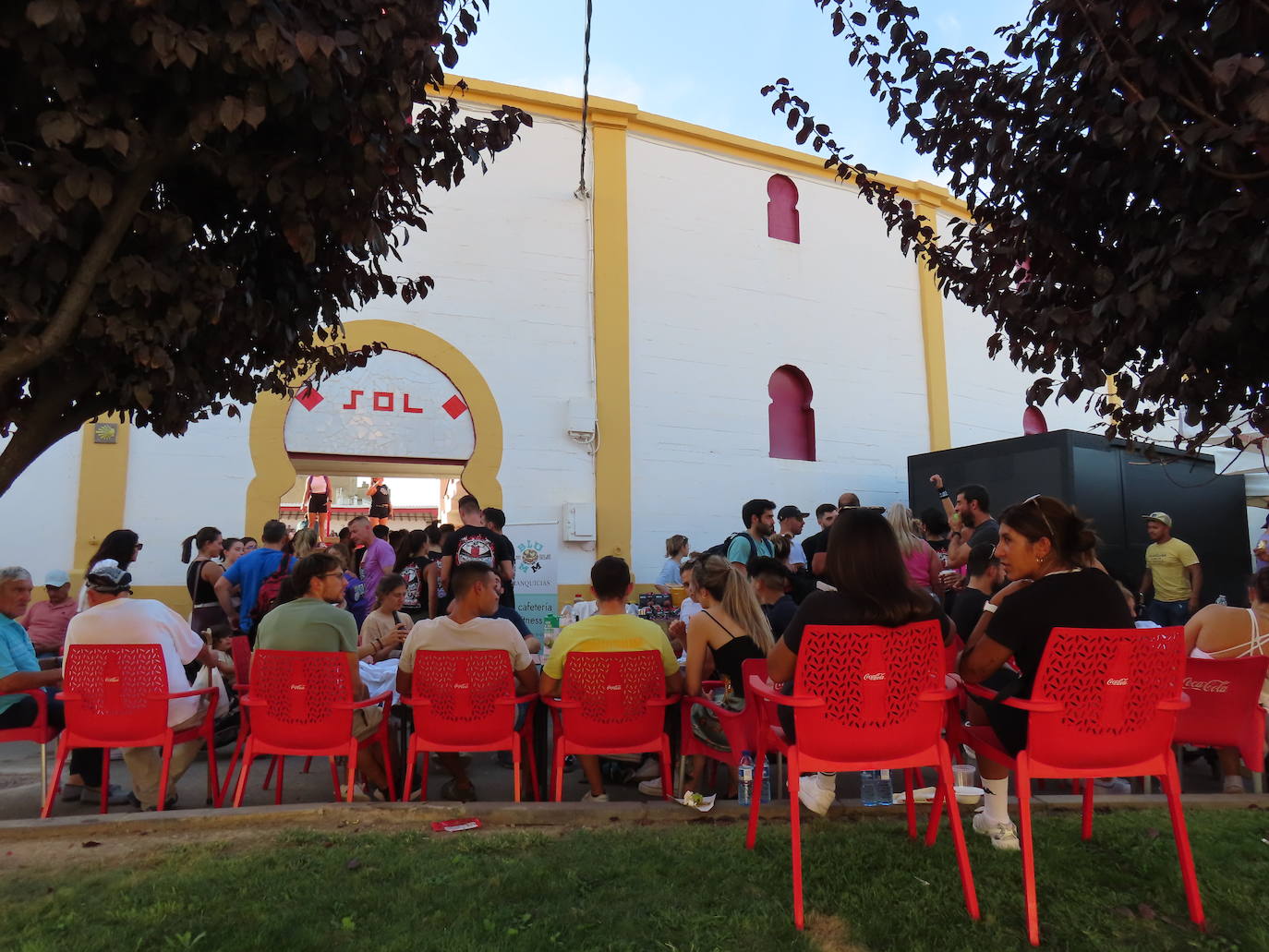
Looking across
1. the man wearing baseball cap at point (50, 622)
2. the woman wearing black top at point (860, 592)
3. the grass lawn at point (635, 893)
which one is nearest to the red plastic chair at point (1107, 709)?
the grass lawn at point (635, 893)

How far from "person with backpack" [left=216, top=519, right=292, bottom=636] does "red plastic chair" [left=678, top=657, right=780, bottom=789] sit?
11.7 ft

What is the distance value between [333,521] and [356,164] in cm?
2617

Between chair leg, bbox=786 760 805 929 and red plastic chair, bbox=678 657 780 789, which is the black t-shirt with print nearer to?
chair leg, bbox=786 760 805 929

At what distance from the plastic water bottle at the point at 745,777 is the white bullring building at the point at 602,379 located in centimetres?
565

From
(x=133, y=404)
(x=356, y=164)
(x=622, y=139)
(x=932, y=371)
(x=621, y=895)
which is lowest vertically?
(x=621, y=895)

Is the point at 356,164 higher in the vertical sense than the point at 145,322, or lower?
higher

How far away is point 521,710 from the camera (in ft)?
14.6

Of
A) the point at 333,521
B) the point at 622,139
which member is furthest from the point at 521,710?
the point at 333,521

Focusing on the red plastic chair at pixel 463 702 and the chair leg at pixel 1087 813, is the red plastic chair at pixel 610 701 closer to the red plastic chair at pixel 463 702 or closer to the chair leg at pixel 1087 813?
the red plastic chair at pixel 463 702

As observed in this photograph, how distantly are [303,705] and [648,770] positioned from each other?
1.97 metres

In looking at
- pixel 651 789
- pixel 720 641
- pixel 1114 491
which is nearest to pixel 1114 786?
pixel 720 641

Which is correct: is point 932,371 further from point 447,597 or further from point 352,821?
point 352,821

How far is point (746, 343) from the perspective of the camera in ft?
38.0

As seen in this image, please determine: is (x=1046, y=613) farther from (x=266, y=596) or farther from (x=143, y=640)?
(x=266, y=596)
